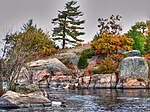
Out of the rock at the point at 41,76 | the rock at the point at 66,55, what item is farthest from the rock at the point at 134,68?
the rock at the point at 66,55

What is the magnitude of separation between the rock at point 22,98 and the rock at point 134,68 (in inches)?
984

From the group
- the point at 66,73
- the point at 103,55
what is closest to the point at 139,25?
the point at 103,55

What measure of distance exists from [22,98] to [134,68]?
27.7 m

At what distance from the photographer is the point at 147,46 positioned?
68.1 meters

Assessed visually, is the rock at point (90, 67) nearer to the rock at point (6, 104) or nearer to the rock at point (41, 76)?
the rock at point (41, 76)

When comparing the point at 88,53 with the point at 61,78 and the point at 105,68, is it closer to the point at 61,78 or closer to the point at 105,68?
the point at 105,68

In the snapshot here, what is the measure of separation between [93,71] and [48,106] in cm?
2790

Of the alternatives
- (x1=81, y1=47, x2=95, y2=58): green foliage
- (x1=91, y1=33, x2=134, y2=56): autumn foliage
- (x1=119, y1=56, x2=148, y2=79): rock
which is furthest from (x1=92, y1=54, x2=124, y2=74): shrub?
(x1=81, y1=47, x2=95, y2=58): green foliage

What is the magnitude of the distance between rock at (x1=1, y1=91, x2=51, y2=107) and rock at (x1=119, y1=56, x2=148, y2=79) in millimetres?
25000

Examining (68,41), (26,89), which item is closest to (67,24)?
(68,41)

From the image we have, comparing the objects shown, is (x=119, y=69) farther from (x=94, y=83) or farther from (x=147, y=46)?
(x=147, y=46)

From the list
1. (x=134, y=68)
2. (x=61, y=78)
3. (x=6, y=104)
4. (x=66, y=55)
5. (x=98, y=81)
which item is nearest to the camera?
(x=6, y=104)

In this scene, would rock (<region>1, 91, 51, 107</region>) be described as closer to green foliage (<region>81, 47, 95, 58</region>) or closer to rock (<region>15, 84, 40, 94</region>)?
rock (<region>15, 84, 40, 94</region>)

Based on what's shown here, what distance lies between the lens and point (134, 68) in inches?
2098
